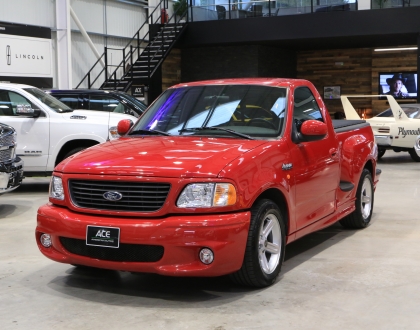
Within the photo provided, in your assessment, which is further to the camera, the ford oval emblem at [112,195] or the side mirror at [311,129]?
the side mirror at [311,129]

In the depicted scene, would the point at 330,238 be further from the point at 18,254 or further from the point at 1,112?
the point at 1,112

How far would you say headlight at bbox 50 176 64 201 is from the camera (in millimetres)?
5465

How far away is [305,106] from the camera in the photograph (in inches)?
262

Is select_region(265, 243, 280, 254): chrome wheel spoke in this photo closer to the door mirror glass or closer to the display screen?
the door mirror glass

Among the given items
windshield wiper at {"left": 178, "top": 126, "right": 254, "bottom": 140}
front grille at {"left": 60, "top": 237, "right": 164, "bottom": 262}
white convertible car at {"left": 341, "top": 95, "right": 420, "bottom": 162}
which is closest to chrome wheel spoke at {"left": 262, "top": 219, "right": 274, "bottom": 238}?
windshield wiper at {"left": 178, "top": 126, "right": 254, "bottom": 140}

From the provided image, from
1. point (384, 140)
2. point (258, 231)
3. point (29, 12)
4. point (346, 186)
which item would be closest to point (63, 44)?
point (29, 12)

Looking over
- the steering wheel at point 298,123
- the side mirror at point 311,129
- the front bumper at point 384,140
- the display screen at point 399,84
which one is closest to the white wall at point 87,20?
the display screen at point 399,84

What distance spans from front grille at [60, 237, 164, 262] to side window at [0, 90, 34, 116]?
666 centimetres

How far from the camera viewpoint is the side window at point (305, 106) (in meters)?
6.42

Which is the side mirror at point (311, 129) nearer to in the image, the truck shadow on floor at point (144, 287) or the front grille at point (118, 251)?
the truck shadow on floor at point (144, 287)

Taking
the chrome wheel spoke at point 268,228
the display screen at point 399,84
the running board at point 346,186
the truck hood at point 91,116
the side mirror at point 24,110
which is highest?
the display screen at point 399,84

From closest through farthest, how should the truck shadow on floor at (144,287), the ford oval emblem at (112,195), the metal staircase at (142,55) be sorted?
the ford oval emblem at (112,195) → the truck shadow on floor at (144,287) → the metal staircase at (142,55)

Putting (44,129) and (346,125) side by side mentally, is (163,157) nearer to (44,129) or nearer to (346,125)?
(346,125)

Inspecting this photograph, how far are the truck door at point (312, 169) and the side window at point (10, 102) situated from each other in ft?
20.4
